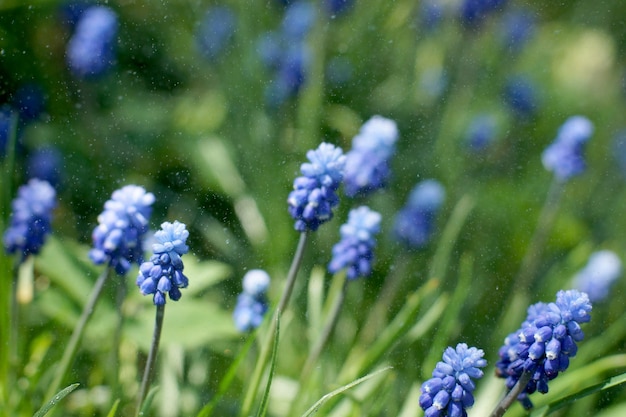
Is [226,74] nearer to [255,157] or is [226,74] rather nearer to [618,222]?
[255,157]

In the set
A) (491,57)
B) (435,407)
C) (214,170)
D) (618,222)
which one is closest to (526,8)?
(491,57)

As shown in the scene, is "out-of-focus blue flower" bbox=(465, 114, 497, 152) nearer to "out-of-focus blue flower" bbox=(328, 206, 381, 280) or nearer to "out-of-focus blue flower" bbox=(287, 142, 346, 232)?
"out-of-focus blue flower" bbox=(328, 206, 381, 280)

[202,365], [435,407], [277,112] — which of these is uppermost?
[277,112]

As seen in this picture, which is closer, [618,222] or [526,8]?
[618,222]

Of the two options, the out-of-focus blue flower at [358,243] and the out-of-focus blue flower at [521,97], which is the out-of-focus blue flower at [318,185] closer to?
the out-of-focus blue flower at [358,243]

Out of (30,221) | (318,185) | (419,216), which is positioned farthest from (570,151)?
(30,221)

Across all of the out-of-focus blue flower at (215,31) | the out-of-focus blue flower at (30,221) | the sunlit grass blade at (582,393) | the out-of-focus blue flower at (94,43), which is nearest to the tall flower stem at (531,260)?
the sunlit grass blade at (582,393)

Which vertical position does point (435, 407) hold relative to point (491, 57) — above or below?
below
